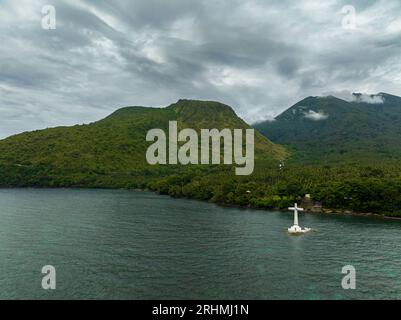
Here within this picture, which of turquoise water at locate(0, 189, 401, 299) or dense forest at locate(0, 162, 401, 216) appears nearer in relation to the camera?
turquoise water at locate(0, 189, 401, 299)

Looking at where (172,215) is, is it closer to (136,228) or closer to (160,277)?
(136,228)

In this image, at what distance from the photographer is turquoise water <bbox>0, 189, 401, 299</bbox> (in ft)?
143

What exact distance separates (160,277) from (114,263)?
9.57 m

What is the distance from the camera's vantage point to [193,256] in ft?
189

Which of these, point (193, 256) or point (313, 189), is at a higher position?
point (313, 189)

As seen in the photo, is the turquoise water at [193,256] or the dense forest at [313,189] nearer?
the turquoise water at [193,256]

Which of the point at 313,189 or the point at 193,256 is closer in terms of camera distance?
the point at 193,256

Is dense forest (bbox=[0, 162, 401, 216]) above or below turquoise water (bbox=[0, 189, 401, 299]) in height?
above

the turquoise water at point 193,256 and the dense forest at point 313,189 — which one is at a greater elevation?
the dense forest at point 313,189

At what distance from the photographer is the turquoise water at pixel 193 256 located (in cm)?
4362
